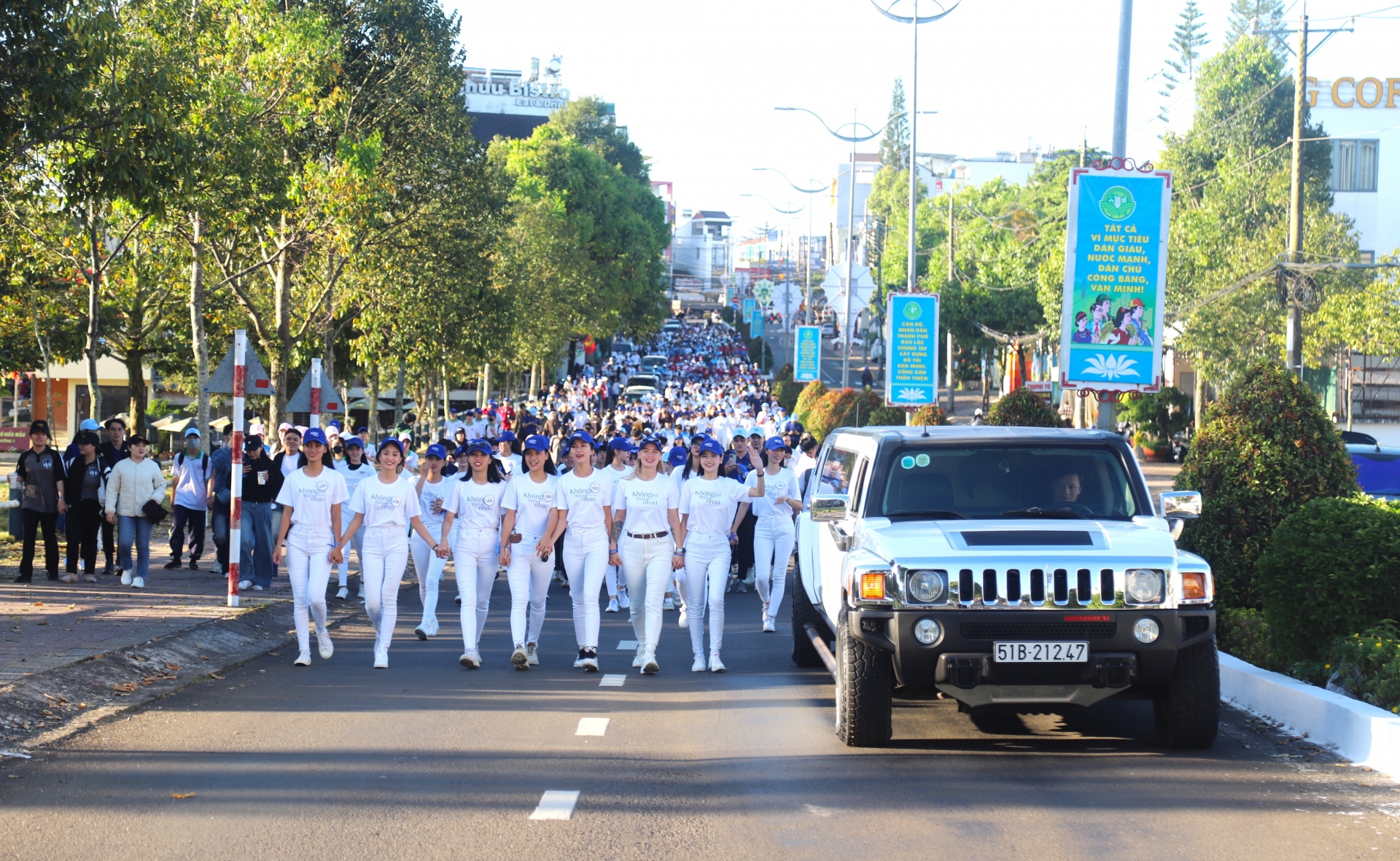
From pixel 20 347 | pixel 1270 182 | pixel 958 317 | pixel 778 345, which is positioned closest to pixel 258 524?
pixel 20 347

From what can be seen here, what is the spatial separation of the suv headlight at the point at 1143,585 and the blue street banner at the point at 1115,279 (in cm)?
804

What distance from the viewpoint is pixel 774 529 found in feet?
45.9

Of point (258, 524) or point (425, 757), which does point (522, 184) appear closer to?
point (258, 524)

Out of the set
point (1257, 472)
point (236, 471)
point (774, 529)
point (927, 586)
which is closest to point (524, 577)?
point (774, 529)

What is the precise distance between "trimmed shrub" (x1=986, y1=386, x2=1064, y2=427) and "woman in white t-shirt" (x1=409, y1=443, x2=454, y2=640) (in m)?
7.25

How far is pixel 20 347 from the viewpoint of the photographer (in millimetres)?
37125

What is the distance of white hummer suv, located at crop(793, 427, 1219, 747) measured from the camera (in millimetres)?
7570

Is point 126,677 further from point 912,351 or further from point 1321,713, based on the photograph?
point 912,351

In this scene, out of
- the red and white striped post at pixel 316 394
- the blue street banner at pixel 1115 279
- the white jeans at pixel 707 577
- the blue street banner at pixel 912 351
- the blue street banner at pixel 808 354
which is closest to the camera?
the white jeans at pixel 707 577

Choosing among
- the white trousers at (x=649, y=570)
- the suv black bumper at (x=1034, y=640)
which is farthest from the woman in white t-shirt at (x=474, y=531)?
the suv black bumper at (x=1034, y=640)

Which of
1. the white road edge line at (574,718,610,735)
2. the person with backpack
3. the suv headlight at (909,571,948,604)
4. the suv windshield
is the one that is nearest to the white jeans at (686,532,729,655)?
the white road edge line at (574,718,610,735)

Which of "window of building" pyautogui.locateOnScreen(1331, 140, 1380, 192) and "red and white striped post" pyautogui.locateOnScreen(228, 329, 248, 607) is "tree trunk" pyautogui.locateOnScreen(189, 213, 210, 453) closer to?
"red and white striped post" pyautogui.locateOnScreen(228, 329, 248, 607)

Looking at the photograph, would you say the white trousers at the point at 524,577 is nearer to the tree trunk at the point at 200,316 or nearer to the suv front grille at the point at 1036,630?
the suv front grille at the point at 1036,630

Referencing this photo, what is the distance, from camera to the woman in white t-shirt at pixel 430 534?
13039mm
